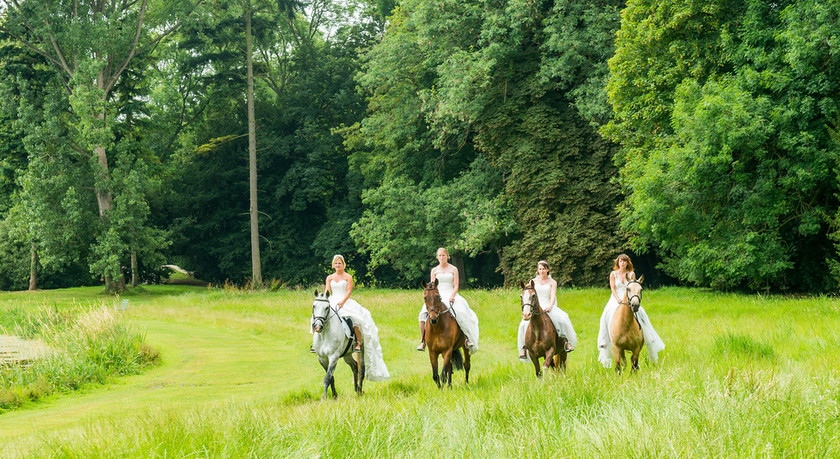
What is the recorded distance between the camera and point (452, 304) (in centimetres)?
1122

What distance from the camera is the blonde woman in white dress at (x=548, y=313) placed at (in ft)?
34.3

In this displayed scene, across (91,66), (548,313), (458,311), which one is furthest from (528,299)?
(91,66)

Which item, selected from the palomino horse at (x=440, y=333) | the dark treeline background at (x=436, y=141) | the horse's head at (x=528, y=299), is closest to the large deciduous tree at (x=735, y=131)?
the dark treeline background at (x=436, y=141)

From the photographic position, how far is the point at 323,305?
1048cm

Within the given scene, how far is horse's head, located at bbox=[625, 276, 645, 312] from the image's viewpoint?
30.7 feet

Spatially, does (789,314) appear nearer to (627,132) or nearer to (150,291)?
(627,132)

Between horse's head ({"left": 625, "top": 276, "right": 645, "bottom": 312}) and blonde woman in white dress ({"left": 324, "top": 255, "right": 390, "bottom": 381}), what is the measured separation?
13.4 ft

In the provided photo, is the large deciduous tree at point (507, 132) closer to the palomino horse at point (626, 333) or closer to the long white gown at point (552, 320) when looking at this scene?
the long white gown at point (552, 320)

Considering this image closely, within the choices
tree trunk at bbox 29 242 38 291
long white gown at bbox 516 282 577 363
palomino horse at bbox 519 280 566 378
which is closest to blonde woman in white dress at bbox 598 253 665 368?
long white gown at bbox 516 282 577 363

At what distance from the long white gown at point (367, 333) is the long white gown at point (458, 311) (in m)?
0.88

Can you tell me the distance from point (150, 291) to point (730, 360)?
39.0 m

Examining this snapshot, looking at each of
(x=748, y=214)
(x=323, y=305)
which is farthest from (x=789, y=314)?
(x=323, y=305)

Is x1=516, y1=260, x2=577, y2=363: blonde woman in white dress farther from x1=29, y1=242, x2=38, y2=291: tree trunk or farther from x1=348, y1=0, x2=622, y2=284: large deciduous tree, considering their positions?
x1=29, y1=242, x2=38, y2=291: tree trunk

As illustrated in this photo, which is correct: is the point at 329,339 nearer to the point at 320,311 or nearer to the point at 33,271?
the point at 320,311
